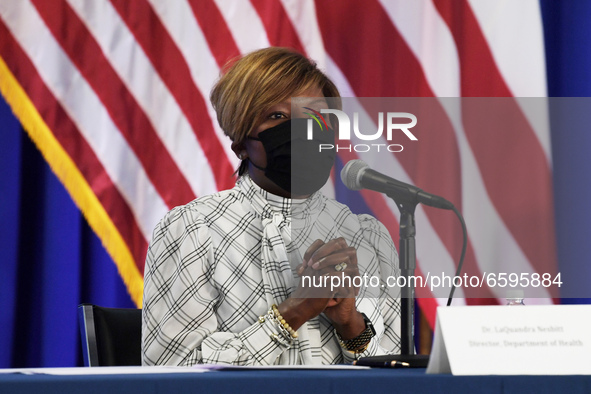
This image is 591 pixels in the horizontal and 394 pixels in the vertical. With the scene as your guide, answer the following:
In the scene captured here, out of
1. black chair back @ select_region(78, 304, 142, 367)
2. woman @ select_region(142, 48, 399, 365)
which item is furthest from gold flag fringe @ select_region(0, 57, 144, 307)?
woman @ select_region(142, 48, 399, 365)

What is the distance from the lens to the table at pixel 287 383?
24.0 inches

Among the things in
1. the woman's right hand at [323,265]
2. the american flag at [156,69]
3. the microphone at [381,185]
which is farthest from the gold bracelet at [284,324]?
the american flag at [156,69]

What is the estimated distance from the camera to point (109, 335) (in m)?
1.58

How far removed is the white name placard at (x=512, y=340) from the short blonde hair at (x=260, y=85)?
0.69m

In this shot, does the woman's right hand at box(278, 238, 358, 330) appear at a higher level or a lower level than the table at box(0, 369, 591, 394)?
higher

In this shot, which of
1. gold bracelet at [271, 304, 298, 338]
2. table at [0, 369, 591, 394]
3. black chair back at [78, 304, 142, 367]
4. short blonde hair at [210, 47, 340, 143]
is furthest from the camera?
black chair back at [78, 304, 142, 367]

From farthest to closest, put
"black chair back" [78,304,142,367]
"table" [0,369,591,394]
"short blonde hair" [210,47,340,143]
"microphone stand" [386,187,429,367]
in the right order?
"black chair back" [78,304,142,367]
"short blonde hair" [210,47,340,143]
"microphone stand" [386,187,429,367]
"table" [0,369,591,394]

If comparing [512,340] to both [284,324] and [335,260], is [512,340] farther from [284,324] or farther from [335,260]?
[284,324]

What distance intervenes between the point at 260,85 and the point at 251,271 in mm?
369

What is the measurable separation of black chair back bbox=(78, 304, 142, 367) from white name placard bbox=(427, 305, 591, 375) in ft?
3.35

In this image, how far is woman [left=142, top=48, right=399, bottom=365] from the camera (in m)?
1.23

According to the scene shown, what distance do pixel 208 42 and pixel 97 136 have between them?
1.65 feet

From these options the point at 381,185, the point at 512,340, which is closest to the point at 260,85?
the point at 381,185

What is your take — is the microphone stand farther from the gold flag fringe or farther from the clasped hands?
the gold flag fringe
